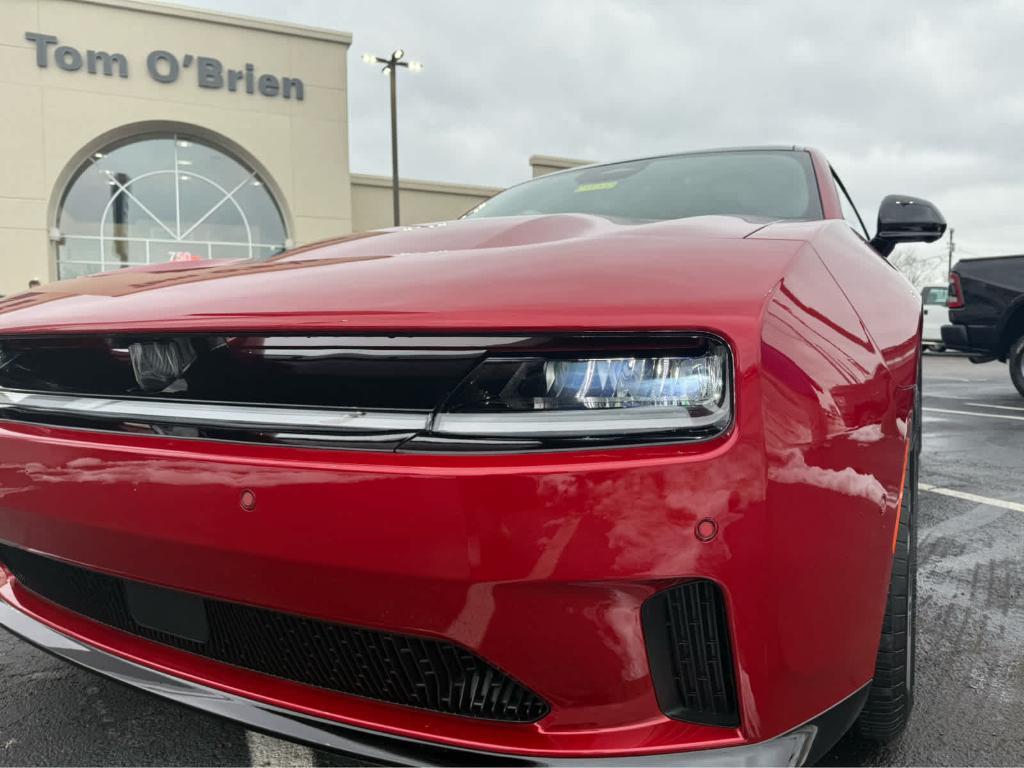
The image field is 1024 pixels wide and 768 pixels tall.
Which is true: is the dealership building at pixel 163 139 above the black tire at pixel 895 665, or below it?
above

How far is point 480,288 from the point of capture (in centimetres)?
106

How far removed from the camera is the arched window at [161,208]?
56.6ft

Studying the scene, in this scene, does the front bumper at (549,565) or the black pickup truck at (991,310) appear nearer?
the front bumper at (549,565)

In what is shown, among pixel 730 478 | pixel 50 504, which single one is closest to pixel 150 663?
pixel 50 504

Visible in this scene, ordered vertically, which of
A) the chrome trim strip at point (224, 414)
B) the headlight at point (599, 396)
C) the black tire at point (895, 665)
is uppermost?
the headlight at point (599, 396)

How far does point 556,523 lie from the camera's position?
0.91m

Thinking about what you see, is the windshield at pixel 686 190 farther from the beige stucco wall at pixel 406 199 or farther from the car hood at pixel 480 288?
the beige stucco wall at pixel 406 199

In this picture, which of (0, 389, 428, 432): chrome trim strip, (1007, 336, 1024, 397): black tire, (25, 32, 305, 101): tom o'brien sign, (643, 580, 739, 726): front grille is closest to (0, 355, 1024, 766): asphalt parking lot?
(0, 389, 428, 432): chrome trim strip

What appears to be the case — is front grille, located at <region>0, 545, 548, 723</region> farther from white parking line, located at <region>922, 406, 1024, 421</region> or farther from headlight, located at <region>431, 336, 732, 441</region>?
white parking line, located at <region>922, 406, 1024, 421</region>

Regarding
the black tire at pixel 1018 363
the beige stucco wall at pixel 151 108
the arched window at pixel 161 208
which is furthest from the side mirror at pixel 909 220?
the beige stucco wall at pixel 151 108

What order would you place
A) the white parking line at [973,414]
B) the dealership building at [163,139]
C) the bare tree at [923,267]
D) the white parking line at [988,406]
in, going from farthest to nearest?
1. the bare tree at [923,267]
2. the dealership building at [163,139]
3. the white parking line at [988,406]
4. the white parking line at [973,414]

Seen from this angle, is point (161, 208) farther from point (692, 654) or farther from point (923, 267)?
point (923, 267)

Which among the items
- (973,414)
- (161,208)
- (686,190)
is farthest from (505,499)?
(161,208)

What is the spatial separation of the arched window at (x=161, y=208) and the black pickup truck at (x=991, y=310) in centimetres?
1463
